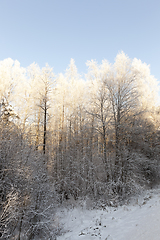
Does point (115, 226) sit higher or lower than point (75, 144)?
lower

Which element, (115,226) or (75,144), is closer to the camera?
(115,226)

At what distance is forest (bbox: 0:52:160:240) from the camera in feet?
21.1

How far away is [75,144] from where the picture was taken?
43.7ft

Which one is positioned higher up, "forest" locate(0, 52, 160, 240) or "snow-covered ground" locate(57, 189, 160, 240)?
"forest" locate(0, 52, 160, 240)

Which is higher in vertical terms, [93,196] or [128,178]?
[128,178]

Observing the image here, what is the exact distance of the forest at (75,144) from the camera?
21.1ft

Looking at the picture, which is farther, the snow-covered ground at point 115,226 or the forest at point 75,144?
the forest at point 75,144

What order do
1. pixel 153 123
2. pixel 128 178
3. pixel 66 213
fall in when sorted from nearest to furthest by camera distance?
pixel 66 213 < pixel 128 178 < pixel 153 123

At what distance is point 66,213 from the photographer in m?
8.79

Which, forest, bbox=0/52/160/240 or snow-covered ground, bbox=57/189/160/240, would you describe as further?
forest, bbox=0/52/160/240

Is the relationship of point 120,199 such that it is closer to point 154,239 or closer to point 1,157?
point 154,239

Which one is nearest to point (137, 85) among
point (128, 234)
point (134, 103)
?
point (134, 103)

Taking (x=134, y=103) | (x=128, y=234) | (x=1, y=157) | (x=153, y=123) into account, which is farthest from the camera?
(x=153, y=123)

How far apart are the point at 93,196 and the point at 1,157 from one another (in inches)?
281
